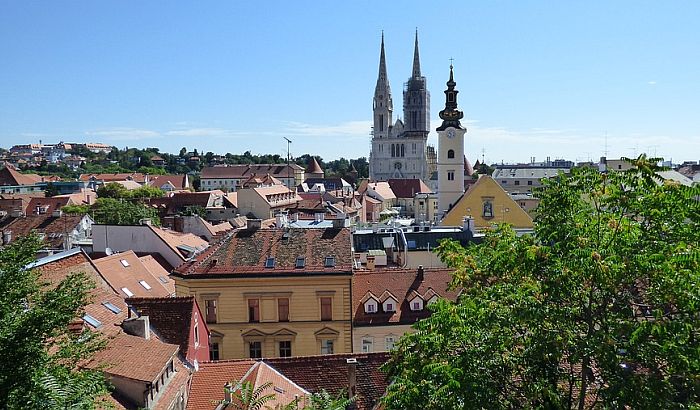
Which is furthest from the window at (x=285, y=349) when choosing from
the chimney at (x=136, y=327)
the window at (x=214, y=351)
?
the chimney at (x=136, y=327)

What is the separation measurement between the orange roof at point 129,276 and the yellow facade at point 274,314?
203 centimetres

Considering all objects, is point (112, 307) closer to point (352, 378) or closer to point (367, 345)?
point (352, 378)

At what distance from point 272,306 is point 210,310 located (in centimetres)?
291

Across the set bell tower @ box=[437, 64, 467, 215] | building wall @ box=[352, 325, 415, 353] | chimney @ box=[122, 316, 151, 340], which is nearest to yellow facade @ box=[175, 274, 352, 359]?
building wall @ box=[352, 325, 415, 353]

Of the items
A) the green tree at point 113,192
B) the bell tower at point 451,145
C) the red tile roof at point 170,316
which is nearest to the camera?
the red tile roof at point 170,316

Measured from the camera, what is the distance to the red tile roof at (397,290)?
89.5 ft

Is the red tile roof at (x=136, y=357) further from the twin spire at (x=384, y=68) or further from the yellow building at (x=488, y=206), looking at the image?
the twin spire at (x=384, y=68)

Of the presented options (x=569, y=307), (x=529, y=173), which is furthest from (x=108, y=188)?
(x=569, y=307)

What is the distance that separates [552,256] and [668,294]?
2.11 m

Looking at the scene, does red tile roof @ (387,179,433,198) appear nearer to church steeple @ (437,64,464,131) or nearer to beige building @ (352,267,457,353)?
church steeple @ (437,64,464,131)

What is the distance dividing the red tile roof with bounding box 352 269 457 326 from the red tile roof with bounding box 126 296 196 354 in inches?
400

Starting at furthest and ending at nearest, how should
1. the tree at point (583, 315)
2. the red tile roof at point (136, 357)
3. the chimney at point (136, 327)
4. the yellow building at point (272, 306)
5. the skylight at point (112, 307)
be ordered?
the yellow building at point (272, 306) → the skylight at point (112, 307) → the chimney at point (136, 327) → the red tile roof at point (136, 357) → the tree at point (583, 315)

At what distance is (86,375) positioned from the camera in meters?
8.86

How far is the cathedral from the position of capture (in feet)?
504
